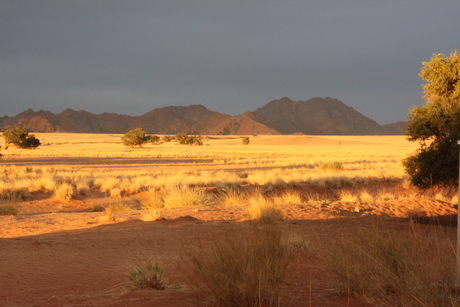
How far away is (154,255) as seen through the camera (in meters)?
9.28

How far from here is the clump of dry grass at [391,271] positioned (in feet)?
16.1

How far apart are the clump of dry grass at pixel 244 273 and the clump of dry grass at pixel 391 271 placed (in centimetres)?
91

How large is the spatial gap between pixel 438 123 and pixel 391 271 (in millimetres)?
10635

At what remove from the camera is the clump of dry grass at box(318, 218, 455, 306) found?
4.91 meters

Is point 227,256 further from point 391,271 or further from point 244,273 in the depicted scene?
point 391,271

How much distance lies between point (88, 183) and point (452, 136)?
2028cm

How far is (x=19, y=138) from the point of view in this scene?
239 ft

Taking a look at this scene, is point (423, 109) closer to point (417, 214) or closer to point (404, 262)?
point (417, 214)

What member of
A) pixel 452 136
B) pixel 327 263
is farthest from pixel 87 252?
pixel 452 136

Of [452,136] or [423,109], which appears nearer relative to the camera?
[452,136]

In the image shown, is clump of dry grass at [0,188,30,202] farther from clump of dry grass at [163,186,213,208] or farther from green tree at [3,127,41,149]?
green tree at [3,127,41,149]

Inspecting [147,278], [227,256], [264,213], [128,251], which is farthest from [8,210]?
[227,256]

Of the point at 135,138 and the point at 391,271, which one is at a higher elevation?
the point at 135,138

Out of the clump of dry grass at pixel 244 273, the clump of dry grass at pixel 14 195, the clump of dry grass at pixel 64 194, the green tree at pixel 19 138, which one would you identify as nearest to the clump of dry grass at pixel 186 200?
the clump of dry grass at pixel 64 194
